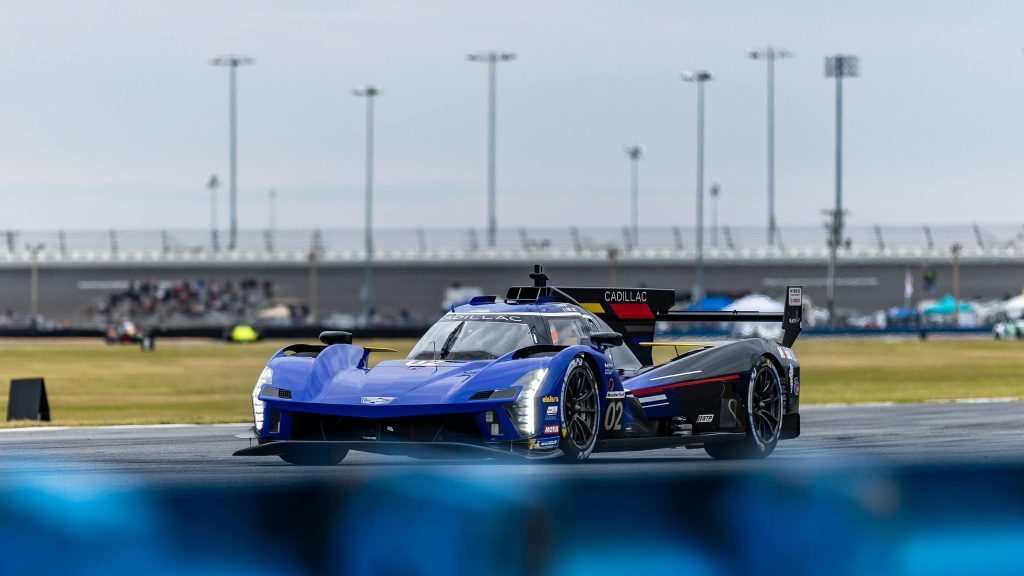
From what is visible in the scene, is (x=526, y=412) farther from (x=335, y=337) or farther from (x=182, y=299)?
(x=182, y=299)

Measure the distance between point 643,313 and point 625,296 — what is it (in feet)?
0.81

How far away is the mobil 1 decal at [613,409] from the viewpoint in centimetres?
1288

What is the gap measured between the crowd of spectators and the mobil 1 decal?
86527mm

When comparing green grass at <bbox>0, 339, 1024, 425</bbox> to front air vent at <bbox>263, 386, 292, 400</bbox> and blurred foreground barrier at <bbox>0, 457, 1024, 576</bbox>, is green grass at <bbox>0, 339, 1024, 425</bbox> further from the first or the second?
blurred foreground barrier at <bbox>0, 457, 1024, 576</bbox>

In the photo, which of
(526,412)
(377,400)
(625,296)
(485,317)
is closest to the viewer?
(526,412)

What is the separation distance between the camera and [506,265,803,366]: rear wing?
1519 cm

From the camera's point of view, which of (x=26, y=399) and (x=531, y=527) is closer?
(x=531, y=527)

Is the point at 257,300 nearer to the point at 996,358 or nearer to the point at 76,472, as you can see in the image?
the point at 996,358

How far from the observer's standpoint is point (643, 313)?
15.4 m

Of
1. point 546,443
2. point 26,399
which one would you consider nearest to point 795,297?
point 546,443

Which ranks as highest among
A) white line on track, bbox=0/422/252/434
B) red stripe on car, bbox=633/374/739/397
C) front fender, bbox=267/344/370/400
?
front fender, bbox=267/344/370/400

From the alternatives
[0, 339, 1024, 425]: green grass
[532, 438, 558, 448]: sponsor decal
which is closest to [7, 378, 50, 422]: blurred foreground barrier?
[0, 339, 1024, 425]: green grass

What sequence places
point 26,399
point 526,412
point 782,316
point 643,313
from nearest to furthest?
point 526,412, point 782,316, point 643,313, point 26,399

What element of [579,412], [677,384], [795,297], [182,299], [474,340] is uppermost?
[795,297]
